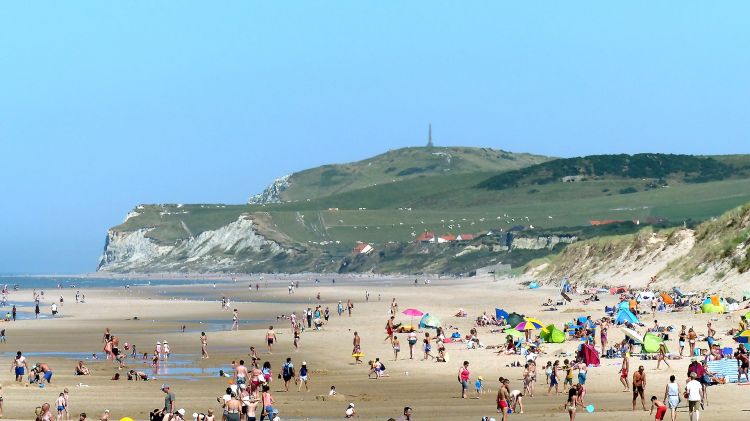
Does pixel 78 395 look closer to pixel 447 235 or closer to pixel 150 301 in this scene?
pixel 150 301

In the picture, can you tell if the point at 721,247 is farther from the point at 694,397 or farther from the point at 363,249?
the point at 363,249

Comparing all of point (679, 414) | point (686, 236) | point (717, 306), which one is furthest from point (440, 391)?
point (686, 236)

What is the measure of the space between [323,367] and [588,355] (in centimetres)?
873

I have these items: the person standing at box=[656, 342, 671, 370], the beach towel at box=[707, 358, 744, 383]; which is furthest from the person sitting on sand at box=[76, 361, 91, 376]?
the beach towel at box=[707, 358, 744, 383]

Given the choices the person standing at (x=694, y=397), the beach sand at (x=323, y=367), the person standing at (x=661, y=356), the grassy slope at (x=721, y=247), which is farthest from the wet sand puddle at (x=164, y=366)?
the grassy slope at (x=721, y=247)

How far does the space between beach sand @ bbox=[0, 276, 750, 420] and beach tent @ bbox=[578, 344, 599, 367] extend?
1.15 ft

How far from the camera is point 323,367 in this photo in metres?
38.7

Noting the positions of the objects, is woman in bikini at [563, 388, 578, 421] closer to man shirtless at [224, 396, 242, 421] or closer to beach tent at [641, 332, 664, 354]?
man shirtless at [224, 396, 242, 421]

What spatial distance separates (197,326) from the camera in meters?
59.6

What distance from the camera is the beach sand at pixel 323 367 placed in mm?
28156

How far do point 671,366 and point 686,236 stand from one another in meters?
50.8

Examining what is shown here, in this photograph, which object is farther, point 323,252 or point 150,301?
point 323,252

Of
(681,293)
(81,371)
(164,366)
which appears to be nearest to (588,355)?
(164,366)

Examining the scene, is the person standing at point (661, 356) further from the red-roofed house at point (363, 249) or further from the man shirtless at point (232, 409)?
the red-roofed house at point (363, 249)
